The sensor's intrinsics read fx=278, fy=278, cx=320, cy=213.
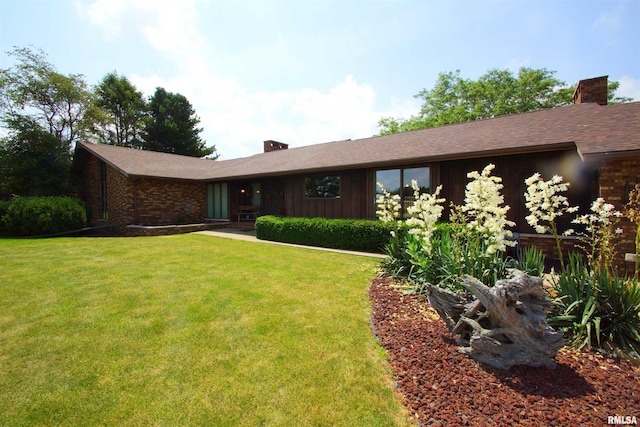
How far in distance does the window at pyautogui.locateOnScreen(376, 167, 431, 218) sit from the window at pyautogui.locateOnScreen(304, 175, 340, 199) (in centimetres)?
184

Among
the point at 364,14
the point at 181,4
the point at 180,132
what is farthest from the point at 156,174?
the point at 180,132

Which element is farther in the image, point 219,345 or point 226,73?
point 226,73

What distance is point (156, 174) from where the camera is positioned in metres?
13.9

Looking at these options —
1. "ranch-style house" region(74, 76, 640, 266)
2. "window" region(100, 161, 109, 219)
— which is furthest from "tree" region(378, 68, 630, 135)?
"window" region(100, 161, 109, 219)

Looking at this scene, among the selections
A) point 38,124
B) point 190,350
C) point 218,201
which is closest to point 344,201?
point 190,350

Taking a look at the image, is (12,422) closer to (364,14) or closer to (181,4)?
(181,4)

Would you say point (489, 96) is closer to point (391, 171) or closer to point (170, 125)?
point (391, 171)

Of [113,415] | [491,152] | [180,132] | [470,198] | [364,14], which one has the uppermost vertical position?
[180,132]

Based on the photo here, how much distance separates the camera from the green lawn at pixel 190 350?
2178mm

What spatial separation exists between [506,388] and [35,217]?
16145mm

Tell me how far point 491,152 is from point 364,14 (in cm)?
529

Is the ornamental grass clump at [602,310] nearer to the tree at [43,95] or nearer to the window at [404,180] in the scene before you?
the window at [404,180]

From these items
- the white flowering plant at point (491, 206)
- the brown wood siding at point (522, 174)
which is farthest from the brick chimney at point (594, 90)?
the white flowering plant at point (491, 206)

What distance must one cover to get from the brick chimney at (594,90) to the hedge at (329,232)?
30.3 ft
